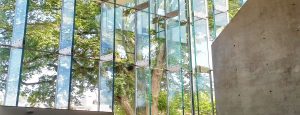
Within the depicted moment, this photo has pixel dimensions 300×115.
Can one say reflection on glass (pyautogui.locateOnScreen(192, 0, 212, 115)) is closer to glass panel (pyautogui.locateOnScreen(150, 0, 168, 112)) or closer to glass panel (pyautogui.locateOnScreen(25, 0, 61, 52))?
glass panel (pyautogui.locateOnScreen(150, 0, 168, 112))

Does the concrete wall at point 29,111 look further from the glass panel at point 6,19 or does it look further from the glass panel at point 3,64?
the glass panel at point 6,19

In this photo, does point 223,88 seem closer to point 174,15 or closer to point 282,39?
point 282,39

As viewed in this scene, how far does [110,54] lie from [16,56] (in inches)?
105

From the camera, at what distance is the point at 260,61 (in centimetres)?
719

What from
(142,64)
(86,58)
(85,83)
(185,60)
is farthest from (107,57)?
(185,60)

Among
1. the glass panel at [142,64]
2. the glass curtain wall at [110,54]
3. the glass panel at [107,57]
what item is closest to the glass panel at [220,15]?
the glass curtain wall at [110,54]

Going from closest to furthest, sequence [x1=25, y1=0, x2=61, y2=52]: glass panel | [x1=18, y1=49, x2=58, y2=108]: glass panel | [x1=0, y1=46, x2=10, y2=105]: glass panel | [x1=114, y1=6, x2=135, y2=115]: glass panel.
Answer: [x1=0, y1=46, x2=10, y2=105]: glass panel → [x1=18, y1=49, x2=58, y2=108]: glass panel → [x1=25, y1=0, x2=61, y2=52]: glass panel → [x1=114, y1=6, x2=135, y2=115]: glass panel

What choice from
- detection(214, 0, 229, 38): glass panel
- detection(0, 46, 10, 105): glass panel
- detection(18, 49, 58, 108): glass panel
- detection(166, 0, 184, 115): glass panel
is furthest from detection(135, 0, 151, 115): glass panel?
detection(0, 46, 10, 105): glass panel

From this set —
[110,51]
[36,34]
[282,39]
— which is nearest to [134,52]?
[110,51]

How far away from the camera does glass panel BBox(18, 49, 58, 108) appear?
354 inches

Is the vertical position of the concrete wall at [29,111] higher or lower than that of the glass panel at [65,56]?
lower

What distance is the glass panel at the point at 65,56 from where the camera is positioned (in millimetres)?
9203

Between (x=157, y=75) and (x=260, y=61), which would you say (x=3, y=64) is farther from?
(x=260, y=61)

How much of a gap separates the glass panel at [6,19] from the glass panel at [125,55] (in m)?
2.99
